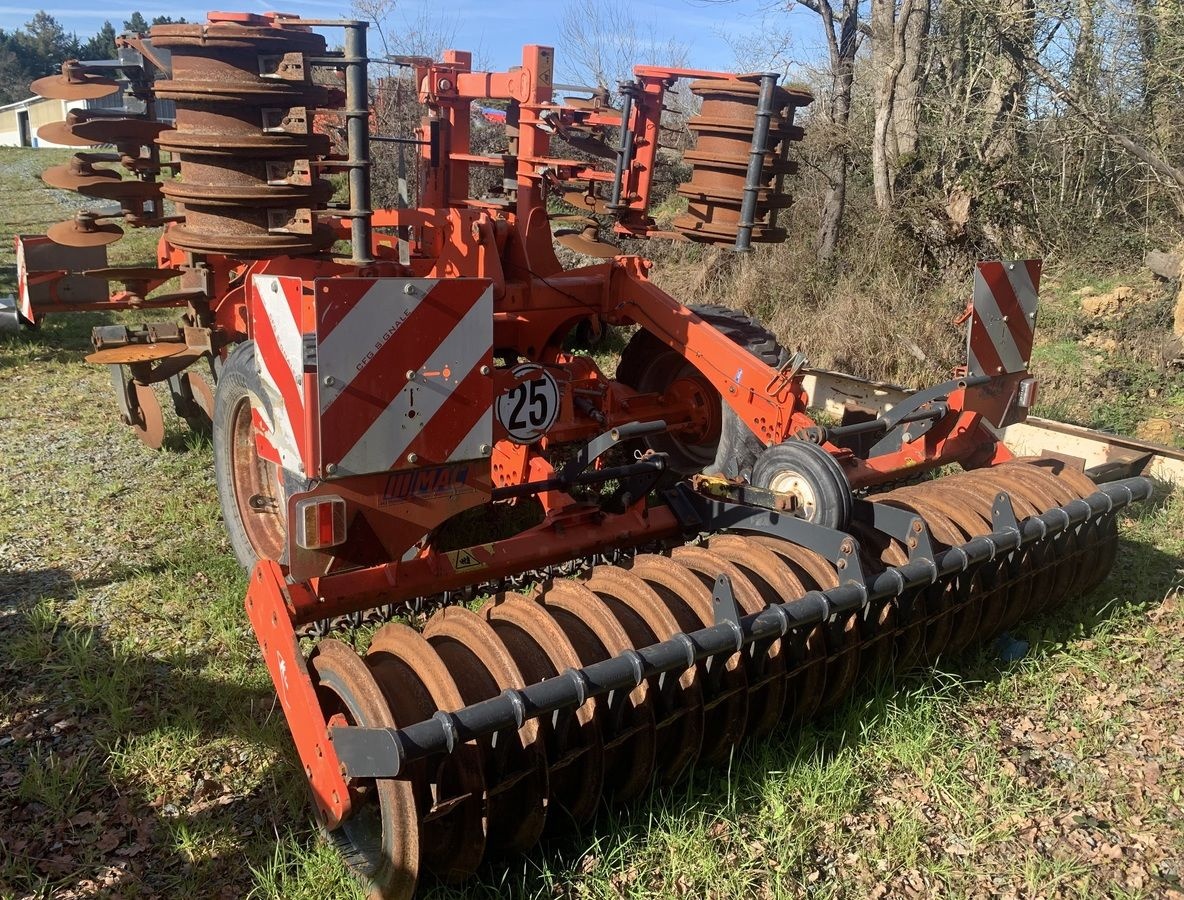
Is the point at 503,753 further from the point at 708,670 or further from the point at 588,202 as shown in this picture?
the point at 588,202

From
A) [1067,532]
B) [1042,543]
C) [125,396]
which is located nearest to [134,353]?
[125,396]

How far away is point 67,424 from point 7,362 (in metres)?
2.24

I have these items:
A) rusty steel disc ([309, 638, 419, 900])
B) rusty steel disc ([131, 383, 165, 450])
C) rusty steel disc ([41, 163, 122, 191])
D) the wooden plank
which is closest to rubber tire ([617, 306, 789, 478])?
the wooden plank

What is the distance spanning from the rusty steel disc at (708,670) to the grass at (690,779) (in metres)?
0.13

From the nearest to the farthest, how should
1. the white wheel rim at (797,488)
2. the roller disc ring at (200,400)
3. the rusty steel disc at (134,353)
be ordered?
the white wheel rim at (797,488)
the rusty steel disc at (134,353)
the roller disc ring at (200,400)

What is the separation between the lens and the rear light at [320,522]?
2662mm

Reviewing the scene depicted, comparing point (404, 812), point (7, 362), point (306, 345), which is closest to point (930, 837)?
point (404, 812)

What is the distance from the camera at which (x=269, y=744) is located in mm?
3262

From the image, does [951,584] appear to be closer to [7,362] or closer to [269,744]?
[269,744]

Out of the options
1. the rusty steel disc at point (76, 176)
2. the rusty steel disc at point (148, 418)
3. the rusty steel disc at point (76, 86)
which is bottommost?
the rusty steel disc at point (148, 418)

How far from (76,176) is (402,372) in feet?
11.6

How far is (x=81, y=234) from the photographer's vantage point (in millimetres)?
4930

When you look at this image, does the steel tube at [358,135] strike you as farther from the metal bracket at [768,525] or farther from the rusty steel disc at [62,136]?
the rusty steel disc at [62,136]

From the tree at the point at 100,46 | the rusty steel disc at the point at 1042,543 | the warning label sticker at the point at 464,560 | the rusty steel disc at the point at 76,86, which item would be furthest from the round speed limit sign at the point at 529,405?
the tree at the point at 100,46
